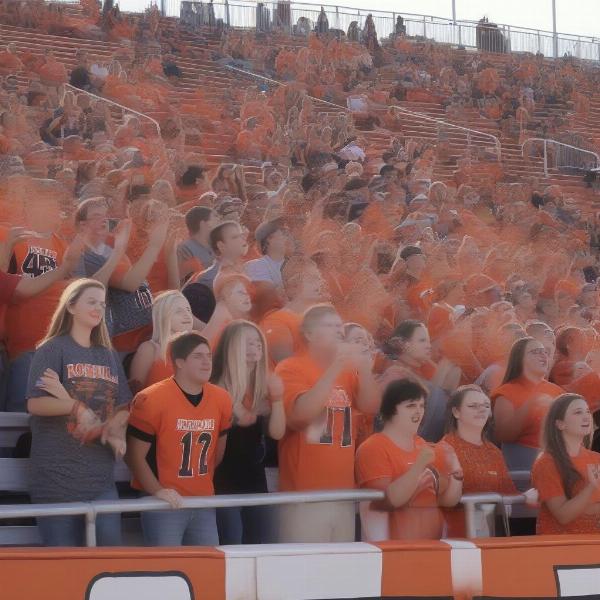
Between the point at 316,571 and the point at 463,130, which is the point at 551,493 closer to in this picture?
the point at 316,571

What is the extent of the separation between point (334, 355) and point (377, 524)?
0.69m

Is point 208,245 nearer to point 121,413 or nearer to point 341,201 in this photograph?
point 121,413

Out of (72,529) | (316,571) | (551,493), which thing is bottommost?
(316,571)

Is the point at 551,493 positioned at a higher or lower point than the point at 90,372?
lower

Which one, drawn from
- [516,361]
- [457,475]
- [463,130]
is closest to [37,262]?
[457,475]

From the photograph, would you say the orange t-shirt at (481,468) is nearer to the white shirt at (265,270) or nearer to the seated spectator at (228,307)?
the seated spectator at (228,307)

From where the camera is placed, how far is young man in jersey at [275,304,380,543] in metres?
4.80

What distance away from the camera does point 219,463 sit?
4.71 meters

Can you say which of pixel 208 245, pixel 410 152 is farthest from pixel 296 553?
pixel 410 152

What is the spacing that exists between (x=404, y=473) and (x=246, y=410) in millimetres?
603

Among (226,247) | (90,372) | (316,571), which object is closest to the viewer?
(316,571)

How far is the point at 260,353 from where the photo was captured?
15.7 feet

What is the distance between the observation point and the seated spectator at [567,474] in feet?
16.2

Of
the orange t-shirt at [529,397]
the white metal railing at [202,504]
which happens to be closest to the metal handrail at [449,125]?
the orange t-shirt at [529,397]
